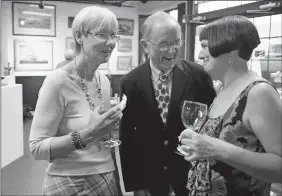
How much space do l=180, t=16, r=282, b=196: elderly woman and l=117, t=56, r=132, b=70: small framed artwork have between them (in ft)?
32.2

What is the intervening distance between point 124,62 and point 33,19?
3.36 metres

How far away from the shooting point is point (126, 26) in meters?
11.1

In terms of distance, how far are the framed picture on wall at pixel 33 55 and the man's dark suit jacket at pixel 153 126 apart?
8.65m

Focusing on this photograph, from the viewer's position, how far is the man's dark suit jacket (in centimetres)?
171

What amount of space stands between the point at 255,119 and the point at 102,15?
0.78m

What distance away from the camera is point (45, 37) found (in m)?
9.87

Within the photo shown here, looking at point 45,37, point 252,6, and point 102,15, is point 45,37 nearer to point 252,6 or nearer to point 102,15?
point 252,6

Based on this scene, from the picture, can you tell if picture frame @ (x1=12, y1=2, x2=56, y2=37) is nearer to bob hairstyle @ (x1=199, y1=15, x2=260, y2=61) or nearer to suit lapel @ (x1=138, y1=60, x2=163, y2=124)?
suit lapel @ (x1=138, y1=60, x2=163, y2=124)

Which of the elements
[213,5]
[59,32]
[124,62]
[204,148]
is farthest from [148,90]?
[124,62]

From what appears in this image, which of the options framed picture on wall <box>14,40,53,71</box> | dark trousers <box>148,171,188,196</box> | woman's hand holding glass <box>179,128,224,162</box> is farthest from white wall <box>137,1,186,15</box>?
woman's hand holding glass <box>179,128,224,162</box>

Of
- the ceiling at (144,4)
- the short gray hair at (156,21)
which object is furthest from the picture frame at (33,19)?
the short gray hair at (156,21)

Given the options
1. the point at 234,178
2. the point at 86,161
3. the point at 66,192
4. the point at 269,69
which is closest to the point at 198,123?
the point at 234,178

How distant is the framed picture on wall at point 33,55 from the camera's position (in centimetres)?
954

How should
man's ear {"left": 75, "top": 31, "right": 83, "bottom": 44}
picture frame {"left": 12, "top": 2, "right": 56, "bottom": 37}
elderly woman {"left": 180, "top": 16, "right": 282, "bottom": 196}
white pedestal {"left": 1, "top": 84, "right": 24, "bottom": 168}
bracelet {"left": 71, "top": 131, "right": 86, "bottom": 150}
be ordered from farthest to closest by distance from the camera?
1. picture frame {"left": 12, "top": 2, "right": 56, "bottom": 37}
2. white pedestal {"left": 1, "top": 84, "right": 24, "bottom": 168}
3. man's ear {"left": 75, "top": 31, "right": 83, "bottom": 44}
4. bracelet {"left": 71, "top": 131, "right": 86, "bottom": 150}
5. elderly woman {"left": 180, "top": 16, "right": 282, "bottom": 196}
